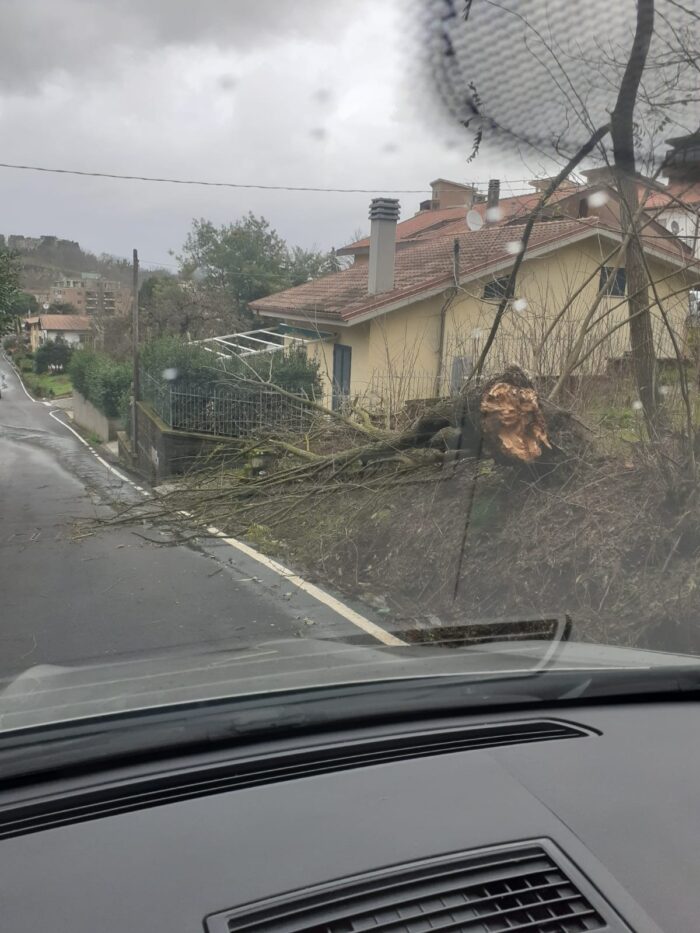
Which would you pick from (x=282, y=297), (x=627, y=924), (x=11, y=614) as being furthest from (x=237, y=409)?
(x=627, y=924)

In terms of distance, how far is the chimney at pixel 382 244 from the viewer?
37.1 ft

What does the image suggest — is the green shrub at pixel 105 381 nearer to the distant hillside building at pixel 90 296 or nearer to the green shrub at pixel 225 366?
the distant hillside building at pixel 90 296

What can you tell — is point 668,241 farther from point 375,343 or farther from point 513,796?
point 513,796

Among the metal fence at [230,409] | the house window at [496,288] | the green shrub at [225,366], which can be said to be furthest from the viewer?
the green shrub at [225,366]

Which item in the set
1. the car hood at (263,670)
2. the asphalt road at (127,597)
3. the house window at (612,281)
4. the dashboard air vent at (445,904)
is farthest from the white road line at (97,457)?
the dashboard air vent at (445,904)

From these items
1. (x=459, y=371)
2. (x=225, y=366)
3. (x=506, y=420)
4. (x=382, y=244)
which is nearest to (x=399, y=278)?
(x=382, y=244)

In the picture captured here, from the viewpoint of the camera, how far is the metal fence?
9.83 meters

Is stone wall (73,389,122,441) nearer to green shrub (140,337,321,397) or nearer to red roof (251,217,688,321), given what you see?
green shrub (140,337,321,397)

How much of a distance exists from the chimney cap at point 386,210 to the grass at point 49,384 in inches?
1236

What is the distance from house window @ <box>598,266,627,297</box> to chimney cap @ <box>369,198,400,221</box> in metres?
4.11

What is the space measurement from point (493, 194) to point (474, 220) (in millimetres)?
1865

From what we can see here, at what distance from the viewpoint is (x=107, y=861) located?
1714 millimetres

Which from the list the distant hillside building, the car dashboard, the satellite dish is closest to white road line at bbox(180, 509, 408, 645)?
the car dashboard

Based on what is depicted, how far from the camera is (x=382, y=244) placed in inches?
483
